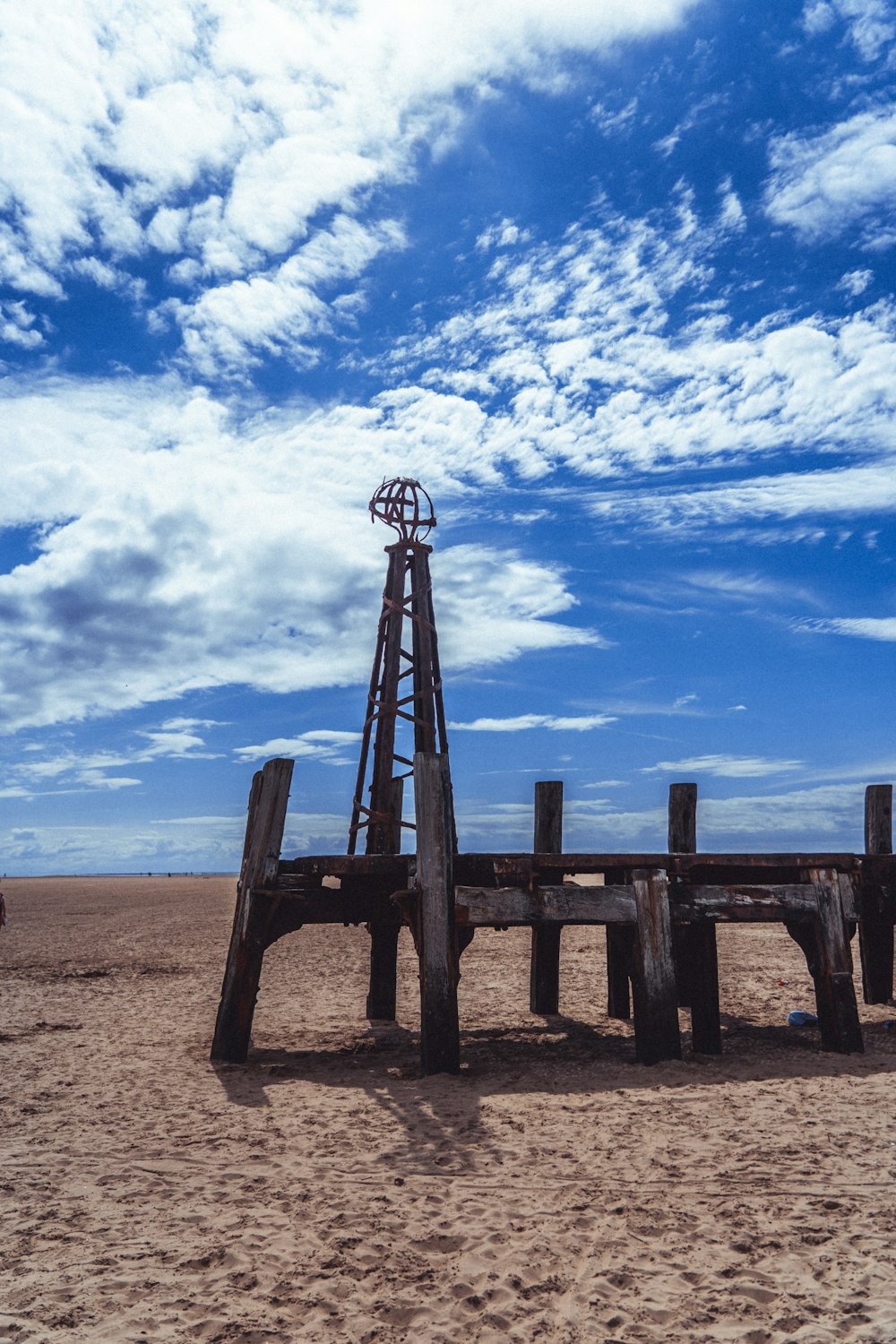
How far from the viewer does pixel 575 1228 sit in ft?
18.7

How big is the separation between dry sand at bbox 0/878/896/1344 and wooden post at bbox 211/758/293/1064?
1.26 ft

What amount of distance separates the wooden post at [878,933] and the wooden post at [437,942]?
6.92 metres

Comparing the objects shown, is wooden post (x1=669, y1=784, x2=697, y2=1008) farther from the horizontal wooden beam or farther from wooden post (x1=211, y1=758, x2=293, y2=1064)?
wooden post (x1=211, y1=758, x2=293, y2=1064)

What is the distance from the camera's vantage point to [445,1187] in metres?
6.41

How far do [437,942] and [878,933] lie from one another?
7536 mm

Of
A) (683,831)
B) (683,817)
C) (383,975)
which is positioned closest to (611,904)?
(683,831)

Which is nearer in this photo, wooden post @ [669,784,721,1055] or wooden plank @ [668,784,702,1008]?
wooden post @ [669,784,721,1055]

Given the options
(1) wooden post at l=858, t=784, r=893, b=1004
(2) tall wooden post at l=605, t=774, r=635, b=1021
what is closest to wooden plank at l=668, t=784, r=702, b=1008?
(2) tall wooden post at l=605, t=774, r=635, b=1021

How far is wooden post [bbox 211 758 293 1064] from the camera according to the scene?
33.3ft

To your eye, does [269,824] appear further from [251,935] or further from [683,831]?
[683,831]

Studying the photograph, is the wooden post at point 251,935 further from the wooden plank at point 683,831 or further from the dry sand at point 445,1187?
the wooden plank at point 683,831

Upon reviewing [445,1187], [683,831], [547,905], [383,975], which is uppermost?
[683,831]

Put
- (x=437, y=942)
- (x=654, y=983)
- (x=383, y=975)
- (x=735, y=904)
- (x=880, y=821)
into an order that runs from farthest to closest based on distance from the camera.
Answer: (x=880, y=821) < (x=383, y=975) < (x=735, y=904) < (x=654, y=983) < (x=437, y=942)

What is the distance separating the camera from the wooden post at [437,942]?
9.19 metres
